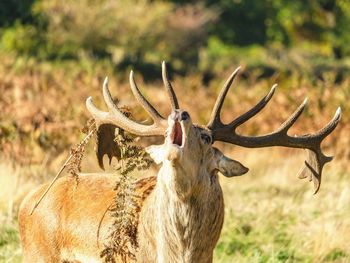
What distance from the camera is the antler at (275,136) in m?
6.87

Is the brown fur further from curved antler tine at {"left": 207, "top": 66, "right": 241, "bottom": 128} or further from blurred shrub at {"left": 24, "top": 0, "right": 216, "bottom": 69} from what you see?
blurred shrub at {"left": 24, "top": 0, "right": 216, "bottom": 69}

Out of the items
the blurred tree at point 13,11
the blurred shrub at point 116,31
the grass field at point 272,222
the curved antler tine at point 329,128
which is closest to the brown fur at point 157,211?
the curved antler tine at point 329,128

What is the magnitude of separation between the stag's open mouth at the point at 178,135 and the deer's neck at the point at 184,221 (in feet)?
1.33

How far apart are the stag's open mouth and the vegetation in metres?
3.17

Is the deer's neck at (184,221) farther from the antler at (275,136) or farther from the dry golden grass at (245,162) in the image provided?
the dry golden grass at (245,162)

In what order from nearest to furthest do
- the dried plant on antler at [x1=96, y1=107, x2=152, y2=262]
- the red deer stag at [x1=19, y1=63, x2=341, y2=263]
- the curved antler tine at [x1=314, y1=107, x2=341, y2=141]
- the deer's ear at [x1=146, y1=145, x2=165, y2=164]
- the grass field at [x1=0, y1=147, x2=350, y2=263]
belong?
the deer's ear at [x1=146, y1=145, x2=165, y2=164], the red deer stag at [x1=19, y1=63, x2=341, y2=263], the dried plant on antler at [x1=96, y1=107, x2=152, y2=262], the curved antler tine at [x1=314, y1=107, x2=341, y2=141], the grass field at [x1=0, y1=147, x2=350, y2=263]

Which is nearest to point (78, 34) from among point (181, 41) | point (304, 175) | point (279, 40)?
point (181, 41)

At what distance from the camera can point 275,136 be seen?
7.09m

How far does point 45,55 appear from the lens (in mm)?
32156

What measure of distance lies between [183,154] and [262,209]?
18.0 ft

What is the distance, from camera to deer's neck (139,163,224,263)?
21.9 ft

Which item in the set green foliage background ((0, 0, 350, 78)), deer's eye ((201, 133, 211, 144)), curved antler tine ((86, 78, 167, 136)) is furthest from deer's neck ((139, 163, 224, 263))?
green foliage background ((0, 0, 350, 78))

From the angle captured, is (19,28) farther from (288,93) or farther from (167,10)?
(288,93)

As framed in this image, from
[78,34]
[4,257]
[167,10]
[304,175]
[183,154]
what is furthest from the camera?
[167,10]
